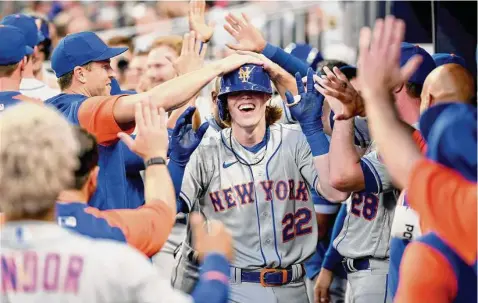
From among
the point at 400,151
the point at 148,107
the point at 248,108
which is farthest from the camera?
the point at 248,108

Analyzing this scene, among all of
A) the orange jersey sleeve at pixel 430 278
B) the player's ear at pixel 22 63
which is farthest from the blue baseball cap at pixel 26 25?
the orange jersey sleeve at pixel 430 278

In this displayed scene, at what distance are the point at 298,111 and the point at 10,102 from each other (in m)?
1.41

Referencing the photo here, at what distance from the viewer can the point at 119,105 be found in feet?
12.9

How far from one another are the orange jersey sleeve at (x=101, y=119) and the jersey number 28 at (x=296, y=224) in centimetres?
94

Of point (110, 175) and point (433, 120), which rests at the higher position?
point (433, 120)

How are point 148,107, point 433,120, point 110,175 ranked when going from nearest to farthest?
point 433,120 < point 148,107 < point 110,175

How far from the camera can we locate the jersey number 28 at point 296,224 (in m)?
4.54

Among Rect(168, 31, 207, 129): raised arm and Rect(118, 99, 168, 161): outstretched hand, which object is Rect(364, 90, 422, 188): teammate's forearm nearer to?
Rect(118, 99, 168, 161): outstretched hand

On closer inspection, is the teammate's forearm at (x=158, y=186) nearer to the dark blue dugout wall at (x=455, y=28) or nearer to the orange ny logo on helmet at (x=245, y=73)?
the orange ny logo on helmet at (x=245, y=73)

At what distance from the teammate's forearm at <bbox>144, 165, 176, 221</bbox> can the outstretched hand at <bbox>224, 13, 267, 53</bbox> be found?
6.31 ft

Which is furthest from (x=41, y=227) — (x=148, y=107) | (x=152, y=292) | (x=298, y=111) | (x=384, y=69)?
(x=298, y=111)

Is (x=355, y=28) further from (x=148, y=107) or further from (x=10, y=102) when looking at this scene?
(x=148, y=107)

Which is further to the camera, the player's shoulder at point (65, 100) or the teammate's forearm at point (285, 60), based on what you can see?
the teammate's forearm at point (285, 60)

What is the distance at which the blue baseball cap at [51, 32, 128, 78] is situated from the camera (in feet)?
15.1
